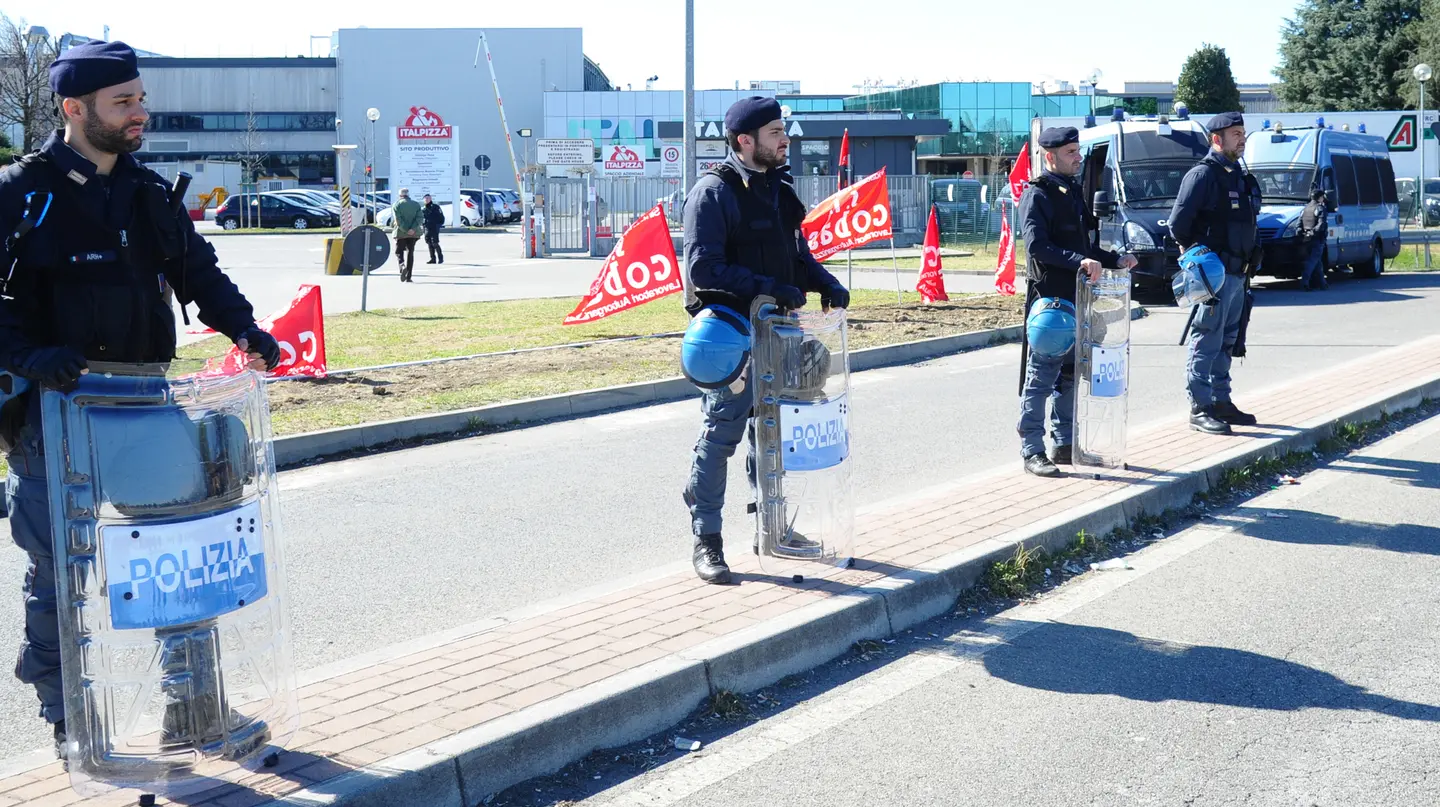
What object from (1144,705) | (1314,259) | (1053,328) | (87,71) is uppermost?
(87,71)

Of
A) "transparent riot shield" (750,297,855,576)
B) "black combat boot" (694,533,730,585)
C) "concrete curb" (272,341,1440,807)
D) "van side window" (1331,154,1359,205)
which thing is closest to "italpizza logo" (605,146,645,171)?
"van side window" (1331,154,1359,205)

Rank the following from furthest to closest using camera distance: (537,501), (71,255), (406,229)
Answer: (406,229) < (537,501) < (71,255)

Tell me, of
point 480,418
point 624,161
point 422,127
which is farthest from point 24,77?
point 480,418

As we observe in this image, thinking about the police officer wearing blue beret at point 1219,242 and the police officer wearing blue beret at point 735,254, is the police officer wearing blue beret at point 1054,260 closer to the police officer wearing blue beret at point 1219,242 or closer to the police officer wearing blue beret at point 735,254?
the police officer wearing blue beret at point 1219,242

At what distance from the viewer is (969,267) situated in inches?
1128

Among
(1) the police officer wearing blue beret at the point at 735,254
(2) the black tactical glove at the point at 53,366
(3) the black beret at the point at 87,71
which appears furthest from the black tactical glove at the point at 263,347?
(1) the police officer wearing blue beret at the point at 735,254

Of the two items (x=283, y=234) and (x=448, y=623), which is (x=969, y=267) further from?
(x=283, y=234)

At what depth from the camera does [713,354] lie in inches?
221

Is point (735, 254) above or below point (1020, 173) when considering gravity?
below

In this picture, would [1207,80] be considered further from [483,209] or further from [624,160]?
[624,160]

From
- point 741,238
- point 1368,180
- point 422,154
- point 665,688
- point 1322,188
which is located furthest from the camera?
point 422,154

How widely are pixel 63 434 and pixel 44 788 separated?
995 mm

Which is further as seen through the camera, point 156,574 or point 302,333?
point 302,333

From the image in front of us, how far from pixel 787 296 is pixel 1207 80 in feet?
229
